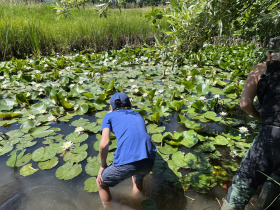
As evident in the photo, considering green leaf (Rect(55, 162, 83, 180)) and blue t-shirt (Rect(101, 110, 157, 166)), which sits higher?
blue t-shirt (Rect(101, 110, 157, 166))

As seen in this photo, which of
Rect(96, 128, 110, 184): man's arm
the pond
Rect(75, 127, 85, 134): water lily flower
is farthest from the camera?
Rect(75, 127, 85, 134): water lily flower

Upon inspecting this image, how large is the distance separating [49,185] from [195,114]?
5.44ft

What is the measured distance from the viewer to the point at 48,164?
5.12 ft

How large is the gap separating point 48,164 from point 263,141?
60.5 inches

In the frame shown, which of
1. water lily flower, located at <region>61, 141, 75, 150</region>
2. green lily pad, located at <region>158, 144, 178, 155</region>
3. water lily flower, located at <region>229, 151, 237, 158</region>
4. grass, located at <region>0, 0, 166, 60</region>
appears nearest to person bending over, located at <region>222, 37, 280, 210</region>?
water lily flower, located at <region>229, 151, 237, 158</region>

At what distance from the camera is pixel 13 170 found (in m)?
1.51

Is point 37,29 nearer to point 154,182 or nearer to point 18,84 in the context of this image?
point 18,84

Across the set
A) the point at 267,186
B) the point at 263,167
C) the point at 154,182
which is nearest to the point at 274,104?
the point at 263,167

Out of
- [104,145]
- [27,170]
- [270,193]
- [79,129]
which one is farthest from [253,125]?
[27,170]

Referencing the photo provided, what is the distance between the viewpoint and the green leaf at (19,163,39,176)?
147 cm

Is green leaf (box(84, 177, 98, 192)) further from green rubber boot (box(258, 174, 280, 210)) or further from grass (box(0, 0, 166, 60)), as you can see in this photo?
grass (box(0, 0, 166, 60))

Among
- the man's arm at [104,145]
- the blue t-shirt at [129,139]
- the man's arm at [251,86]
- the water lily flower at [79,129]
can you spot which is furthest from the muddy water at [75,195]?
the man's arm at [251,86]

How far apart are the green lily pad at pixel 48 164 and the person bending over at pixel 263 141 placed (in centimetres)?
129

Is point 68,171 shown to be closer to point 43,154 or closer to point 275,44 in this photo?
point 43,154
